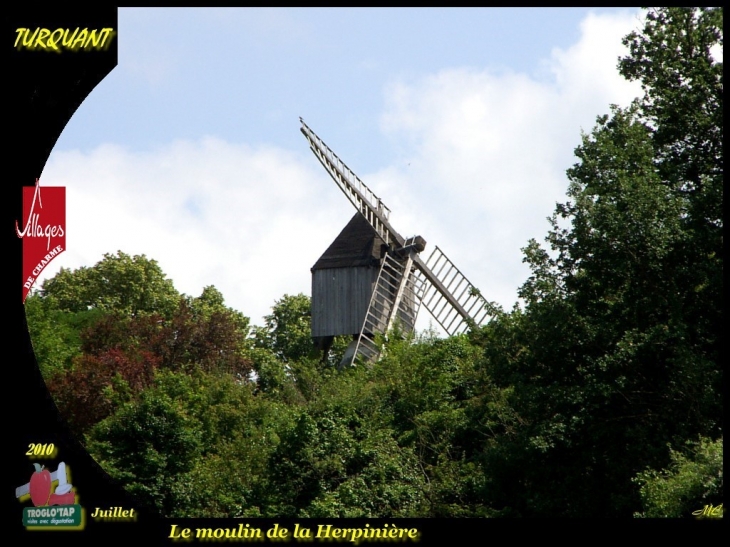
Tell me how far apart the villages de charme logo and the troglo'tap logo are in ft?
6.97

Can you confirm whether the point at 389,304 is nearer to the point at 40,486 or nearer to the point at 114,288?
the point at 114,288

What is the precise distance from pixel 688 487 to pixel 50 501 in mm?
8774

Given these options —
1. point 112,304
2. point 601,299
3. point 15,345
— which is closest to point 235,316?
point 112,304

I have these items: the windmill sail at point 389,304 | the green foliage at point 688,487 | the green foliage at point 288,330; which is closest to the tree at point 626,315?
the green foliage at point 688,487

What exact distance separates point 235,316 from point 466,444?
2768 centimetres

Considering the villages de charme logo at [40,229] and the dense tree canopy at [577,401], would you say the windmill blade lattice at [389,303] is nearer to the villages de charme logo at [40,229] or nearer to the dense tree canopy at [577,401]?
the dense tree canopy at [577,401]

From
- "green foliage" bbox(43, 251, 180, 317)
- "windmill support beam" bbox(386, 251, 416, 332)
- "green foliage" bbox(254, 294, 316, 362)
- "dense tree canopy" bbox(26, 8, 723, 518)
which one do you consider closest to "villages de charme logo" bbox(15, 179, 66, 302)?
"dense tree canopy" bbox(26, 8, 723, 518)

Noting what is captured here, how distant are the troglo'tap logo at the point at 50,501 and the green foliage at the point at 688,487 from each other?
27.3 feet

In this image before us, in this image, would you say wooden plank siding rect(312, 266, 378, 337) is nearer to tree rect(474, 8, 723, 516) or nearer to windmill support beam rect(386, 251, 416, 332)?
windmill support beam rect(386, 251, 416, 332)

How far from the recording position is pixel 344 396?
2781cm

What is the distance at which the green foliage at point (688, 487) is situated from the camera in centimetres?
1638

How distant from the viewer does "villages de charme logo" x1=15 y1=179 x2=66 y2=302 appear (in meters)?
14.0
